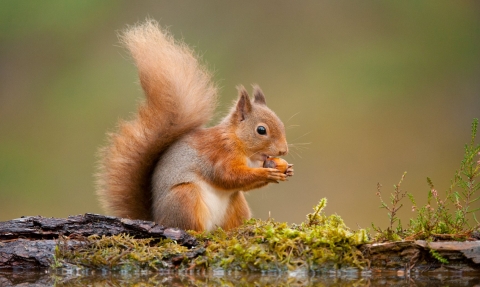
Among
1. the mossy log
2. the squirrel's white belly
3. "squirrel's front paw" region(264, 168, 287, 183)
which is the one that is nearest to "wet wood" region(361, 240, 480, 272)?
the mossy log

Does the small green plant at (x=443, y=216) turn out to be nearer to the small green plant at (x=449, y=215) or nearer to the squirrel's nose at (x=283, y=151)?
the small green plant at (x=449, y=215)

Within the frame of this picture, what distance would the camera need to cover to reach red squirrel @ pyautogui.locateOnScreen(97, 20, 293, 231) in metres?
2.74

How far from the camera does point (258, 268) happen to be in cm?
227

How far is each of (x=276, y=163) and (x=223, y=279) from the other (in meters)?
0.84

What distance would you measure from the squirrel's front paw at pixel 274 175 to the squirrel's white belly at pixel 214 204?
207 millimetres

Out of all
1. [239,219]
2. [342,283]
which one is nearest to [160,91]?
[239,219]

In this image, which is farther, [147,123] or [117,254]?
[147,123]

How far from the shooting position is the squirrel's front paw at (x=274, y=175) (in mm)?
2746

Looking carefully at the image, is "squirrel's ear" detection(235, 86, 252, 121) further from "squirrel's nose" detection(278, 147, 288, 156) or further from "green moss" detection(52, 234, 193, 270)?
"green moss" detection(52, 234, 193, 270)

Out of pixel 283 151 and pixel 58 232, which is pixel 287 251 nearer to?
pixel 283 151

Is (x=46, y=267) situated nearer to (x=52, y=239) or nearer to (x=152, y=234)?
(x=52, y=239)

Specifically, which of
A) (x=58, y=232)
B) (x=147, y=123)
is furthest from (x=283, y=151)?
(x=58, y=232)

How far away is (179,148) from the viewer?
9.19 ft

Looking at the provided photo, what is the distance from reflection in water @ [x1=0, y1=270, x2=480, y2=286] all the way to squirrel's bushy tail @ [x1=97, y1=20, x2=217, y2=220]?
0.64 metres
